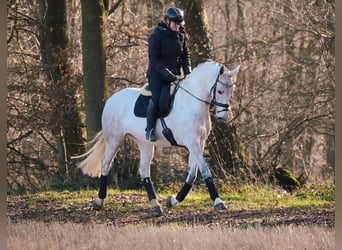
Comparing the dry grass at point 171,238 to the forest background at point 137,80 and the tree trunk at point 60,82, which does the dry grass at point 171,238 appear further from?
the tree trunk at point 60,82

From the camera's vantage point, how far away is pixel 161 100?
440 inches

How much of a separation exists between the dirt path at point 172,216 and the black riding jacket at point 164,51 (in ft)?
6.65

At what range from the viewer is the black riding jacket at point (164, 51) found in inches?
430

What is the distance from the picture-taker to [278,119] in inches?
809

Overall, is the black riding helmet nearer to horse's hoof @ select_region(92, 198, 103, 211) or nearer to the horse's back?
the horse's back

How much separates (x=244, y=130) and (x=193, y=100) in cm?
1024

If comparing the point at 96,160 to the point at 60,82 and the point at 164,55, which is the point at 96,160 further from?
the point at 60,82

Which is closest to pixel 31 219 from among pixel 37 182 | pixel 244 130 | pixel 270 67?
pixel 37 182

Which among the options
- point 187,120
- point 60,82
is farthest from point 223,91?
point 60,82

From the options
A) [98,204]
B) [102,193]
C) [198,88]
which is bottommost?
[98,204]

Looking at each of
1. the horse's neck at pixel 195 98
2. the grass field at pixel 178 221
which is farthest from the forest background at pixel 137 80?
the horse's neck at pixel 195 98

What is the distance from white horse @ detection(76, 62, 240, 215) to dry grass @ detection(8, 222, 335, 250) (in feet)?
6.10

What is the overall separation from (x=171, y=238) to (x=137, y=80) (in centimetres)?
1179

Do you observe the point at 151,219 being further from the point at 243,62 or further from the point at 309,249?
the point at 243,62
